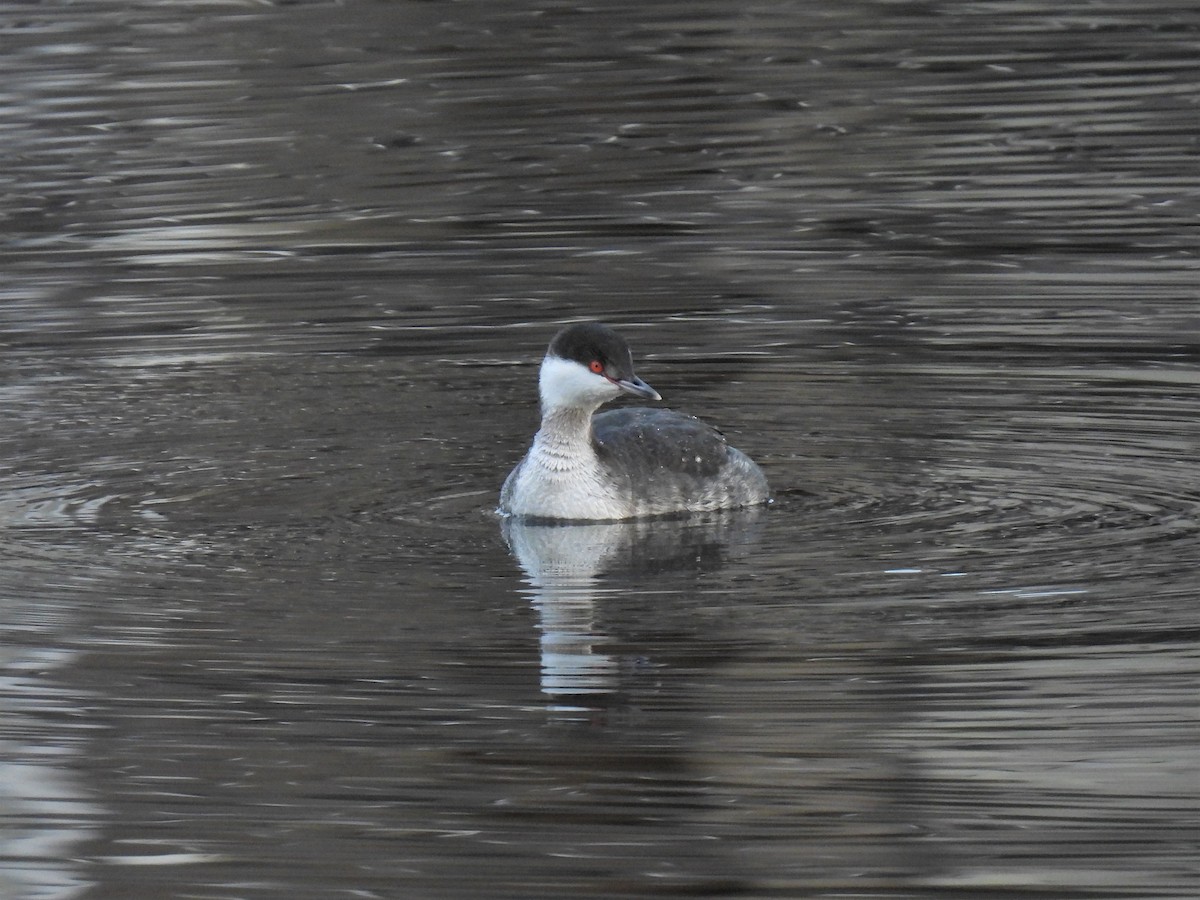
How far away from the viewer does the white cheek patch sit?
418 inches

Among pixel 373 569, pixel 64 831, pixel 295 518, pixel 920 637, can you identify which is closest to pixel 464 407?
pixel 295 518

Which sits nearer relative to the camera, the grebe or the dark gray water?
the dark gray water

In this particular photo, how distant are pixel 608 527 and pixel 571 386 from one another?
64cm

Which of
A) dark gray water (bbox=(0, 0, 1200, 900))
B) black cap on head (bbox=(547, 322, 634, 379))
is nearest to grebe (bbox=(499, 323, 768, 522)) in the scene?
black cap on head (bbox=(547, 322, 634, 379))

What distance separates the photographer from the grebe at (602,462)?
417 inches

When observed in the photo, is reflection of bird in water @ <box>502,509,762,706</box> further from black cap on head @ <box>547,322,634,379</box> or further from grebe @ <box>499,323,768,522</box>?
black cap on head @ <box>547,322,634,379</box>

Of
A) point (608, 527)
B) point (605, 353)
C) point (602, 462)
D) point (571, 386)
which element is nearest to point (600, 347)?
point (605, 353)

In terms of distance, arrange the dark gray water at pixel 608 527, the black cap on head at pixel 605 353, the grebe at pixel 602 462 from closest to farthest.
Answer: the dark gray water at pixel 608 527 → the black cap on head at pixel 605 353 → the grebe at pixel 602 462

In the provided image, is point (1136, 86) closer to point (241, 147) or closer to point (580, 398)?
point (241, 147)

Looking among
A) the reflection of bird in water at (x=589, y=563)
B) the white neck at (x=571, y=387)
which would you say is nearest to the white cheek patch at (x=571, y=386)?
the white neck at (x=571, y=387)

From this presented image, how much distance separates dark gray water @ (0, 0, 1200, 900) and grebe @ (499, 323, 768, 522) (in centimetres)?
24

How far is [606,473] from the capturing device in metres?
10.8

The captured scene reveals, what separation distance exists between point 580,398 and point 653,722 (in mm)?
3169

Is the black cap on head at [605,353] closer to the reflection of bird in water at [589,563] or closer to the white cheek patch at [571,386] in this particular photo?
the white cheek patch at [571,386]
